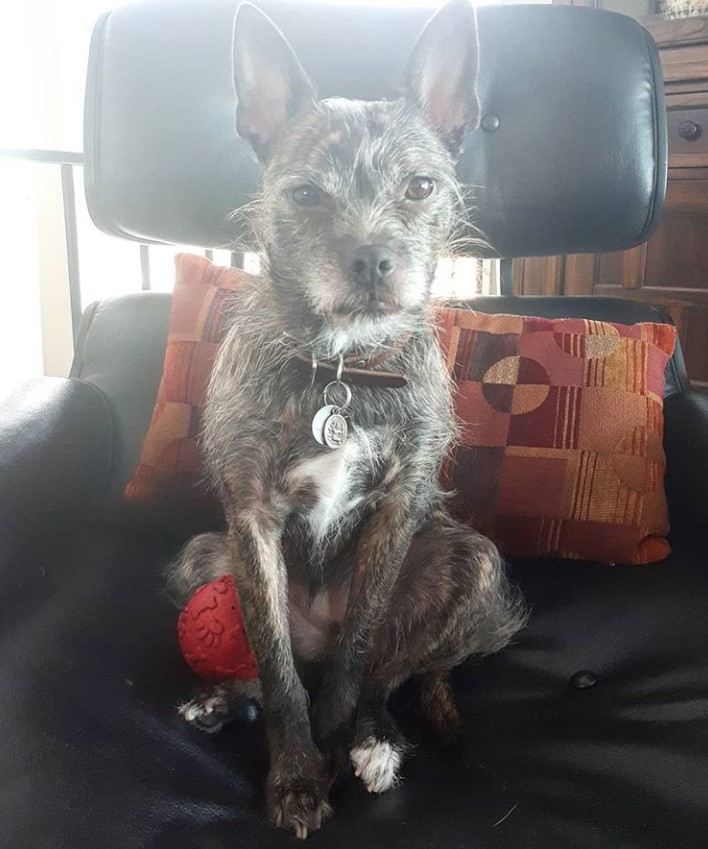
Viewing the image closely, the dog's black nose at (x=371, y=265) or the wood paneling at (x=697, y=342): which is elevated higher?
the dog's black nose at (x=371, y=265)

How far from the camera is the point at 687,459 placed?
1542 millimetres

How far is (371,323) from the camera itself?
4.07 feet

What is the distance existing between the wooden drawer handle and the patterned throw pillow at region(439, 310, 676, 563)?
119cm

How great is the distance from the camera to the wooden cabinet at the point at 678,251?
2479 millimetres

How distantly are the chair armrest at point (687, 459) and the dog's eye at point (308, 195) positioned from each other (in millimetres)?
878

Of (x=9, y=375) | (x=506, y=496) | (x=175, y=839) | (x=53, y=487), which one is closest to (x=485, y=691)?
(x=506, y=496)

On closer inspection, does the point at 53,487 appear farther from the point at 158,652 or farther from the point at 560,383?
the point at 560,383

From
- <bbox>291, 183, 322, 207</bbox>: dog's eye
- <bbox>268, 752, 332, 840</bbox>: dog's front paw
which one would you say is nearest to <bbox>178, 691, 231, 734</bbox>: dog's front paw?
<bbox>268, 752, 332, 840</bbox>: dog's front paw

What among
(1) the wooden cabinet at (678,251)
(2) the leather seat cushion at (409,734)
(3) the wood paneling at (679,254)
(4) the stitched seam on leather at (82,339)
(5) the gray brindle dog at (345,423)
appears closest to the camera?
(2) the leather seat cushion at (409,734)

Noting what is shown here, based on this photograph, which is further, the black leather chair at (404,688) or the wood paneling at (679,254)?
the wood paneling at (679,254)

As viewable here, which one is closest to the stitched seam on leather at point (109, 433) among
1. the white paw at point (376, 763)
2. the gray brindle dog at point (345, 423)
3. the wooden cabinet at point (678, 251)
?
the gray brindle dog at point (345, 423)

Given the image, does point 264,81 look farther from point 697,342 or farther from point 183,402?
point 697,342

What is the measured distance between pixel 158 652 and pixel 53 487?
0.37 meters

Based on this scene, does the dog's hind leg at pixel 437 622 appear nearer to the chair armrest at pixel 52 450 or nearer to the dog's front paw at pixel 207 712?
the dog's front paw at pixel 207 712
